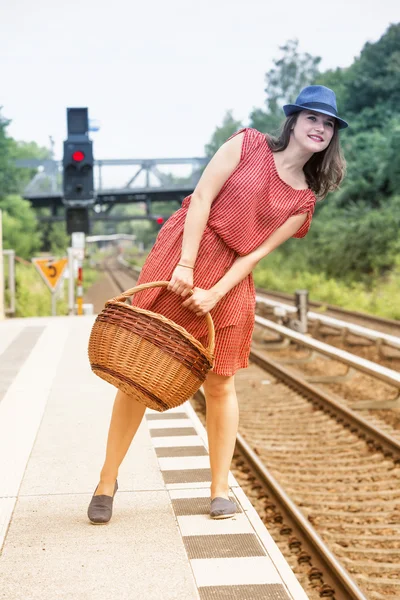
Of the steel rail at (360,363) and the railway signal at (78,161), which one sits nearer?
the steel rail at (360,363)

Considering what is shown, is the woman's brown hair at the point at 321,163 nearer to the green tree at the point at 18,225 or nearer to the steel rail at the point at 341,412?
the steel rail at the point at 341,412

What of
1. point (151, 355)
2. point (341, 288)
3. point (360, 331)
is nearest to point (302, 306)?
point (360, 331)

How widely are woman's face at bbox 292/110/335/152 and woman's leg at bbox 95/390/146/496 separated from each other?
1.36 m

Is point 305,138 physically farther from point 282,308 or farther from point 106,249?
point 106,249

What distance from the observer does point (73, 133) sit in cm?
1484

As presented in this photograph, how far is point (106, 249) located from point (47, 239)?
344 ft

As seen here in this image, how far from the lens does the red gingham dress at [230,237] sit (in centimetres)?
385

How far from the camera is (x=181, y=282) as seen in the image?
3.73 metres

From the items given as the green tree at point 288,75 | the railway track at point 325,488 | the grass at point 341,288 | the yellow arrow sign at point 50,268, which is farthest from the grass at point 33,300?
the green tree at point 288,75

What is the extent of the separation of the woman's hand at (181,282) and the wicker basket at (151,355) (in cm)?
6

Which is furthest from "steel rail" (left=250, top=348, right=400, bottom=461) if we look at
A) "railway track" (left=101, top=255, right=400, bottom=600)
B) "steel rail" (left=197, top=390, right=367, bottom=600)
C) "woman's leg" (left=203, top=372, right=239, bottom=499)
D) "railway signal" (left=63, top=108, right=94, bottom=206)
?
"railway signal" (left=63, top=108, right=94, bottom=206)

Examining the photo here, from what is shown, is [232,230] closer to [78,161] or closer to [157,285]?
[157,285]

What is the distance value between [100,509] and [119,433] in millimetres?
342

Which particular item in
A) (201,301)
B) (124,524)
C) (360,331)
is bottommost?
(360,331)
